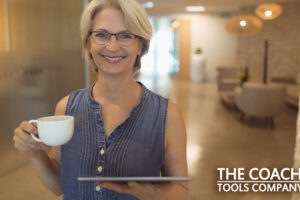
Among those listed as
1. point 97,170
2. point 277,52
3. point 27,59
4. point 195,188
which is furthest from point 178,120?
point 277,52

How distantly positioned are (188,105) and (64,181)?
762cm

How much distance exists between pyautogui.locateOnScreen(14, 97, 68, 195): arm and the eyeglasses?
1.11 feet

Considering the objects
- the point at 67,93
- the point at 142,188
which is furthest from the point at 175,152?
the point at 67,93

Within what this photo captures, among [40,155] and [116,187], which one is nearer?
[116,187]

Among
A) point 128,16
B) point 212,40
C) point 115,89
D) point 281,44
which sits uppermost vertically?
point 212,40

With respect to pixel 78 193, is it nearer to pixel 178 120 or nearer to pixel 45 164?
pixel 45 164

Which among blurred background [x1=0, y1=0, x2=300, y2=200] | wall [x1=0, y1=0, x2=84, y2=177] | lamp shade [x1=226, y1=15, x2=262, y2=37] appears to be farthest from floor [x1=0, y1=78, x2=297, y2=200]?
lamp shade [x1=226, y1=15, x2=262, y2=37]

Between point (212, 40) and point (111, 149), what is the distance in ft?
47.9

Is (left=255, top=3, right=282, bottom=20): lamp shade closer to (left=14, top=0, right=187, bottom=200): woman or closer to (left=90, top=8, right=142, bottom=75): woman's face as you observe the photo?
(left=14, top=0, right=187, bottom=200): woman

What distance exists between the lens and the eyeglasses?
1170mm

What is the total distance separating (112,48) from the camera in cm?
116

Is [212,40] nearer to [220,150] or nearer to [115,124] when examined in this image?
[220,150]

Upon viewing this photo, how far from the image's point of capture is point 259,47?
12289 millimetres

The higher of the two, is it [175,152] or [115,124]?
[115,124]
